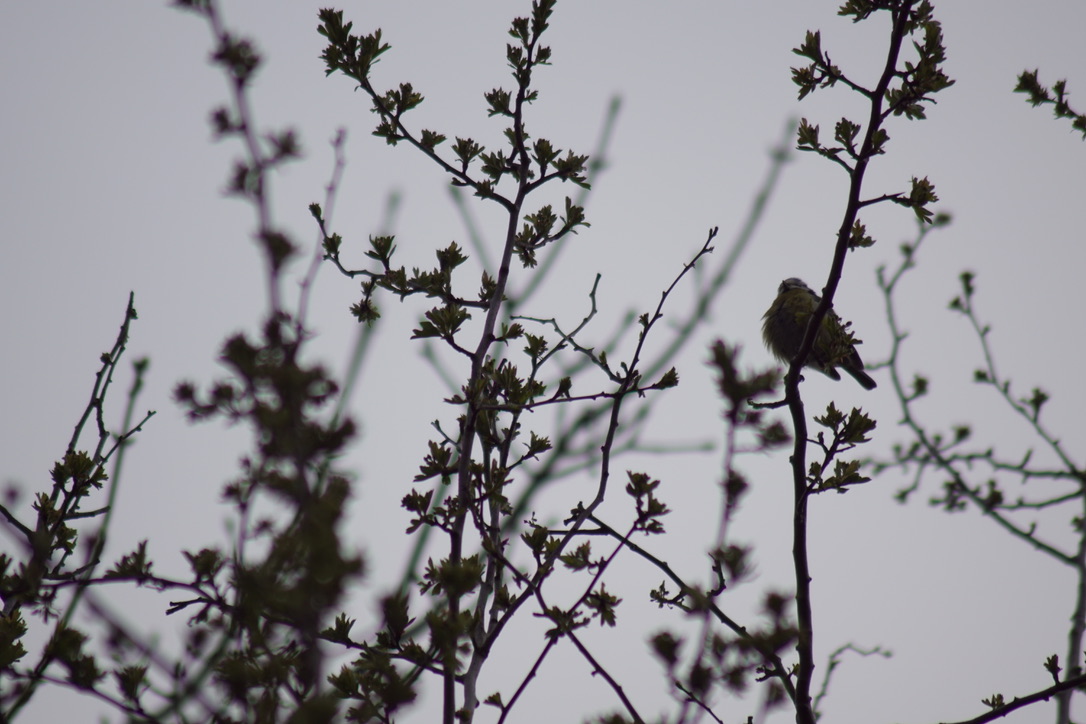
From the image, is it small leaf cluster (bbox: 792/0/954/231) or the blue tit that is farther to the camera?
the blue tit

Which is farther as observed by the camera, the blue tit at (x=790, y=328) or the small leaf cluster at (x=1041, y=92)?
A: the blue tit at (x=790, y=328)

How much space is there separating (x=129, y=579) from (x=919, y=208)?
109 inches

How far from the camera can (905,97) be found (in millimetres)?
3037

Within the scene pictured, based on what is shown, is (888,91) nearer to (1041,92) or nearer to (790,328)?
(1041,92)

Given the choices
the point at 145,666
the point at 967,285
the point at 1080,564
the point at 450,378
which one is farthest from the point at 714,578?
the point at 967,285

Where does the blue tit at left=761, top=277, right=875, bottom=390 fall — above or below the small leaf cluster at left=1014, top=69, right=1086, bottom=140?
above

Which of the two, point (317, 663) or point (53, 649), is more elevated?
point (53, 649)

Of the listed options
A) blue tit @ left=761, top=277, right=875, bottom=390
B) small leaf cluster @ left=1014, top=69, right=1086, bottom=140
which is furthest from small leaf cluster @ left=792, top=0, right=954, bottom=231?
blue tit @ left=761, top=277, right=875, bottom=390

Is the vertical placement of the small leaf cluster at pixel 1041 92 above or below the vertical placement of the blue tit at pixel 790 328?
below

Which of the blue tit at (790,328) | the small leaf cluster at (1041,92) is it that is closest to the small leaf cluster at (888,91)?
the small leaf cluster at (1041,92)

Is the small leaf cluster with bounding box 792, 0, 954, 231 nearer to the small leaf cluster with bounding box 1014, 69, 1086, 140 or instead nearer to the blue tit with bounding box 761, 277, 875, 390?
the small leaf cluster with bounding box 1014, 69, 1086, 140

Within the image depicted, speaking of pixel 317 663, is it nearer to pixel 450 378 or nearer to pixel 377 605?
pixel 377 605

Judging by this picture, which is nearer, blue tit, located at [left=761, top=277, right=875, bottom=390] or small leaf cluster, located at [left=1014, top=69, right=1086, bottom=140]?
small leaf cluster, located at [left=1014, top=69, right=1086, bottom=140]

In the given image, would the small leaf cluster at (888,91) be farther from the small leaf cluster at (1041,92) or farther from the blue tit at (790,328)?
the blue tit at (790,328)
